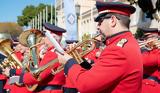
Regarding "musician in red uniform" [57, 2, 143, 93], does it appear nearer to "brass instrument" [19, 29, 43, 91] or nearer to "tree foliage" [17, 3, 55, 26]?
"brass instrument" [19, 29, 43, 91]

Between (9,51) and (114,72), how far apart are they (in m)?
4.34

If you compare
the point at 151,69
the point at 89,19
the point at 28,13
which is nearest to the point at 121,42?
the point at 151,69

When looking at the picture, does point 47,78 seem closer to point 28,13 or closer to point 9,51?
point 9,51

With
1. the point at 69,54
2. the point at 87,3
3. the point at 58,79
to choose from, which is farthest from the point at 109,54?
the point at 87,3

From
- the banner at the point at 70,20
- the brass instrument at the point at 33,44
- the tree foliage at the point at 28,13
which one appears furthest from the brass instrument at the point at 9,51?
the tree foliage at the point at 28,13

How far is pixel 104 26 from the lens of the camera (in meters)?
4.03

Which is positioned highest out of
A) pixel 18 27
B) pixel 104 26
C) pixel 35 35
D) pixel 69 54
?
pixel 104 26

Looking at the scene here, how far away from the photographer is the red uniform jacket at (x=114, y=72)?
3.73 meters

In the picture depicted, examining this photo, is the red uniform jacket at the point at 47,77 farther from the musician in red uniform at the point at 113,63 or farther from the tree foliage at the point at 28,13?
the tree foliage at the point at 28,13

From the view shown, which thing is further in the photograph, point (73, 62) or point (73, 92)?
point (73, 92)

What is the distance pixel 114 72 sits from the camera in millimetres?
3719

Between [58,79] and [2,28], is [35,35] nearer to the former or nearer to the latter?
[58,79]

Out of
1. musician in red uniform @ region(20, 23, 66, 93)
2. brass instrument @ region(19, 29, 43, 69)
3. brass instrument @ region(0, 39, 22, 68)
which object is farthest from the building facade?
musician in red uniform @ region(20, 23, 66, 93)

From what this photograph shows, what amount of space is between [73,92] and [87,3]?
5205 centimetres
